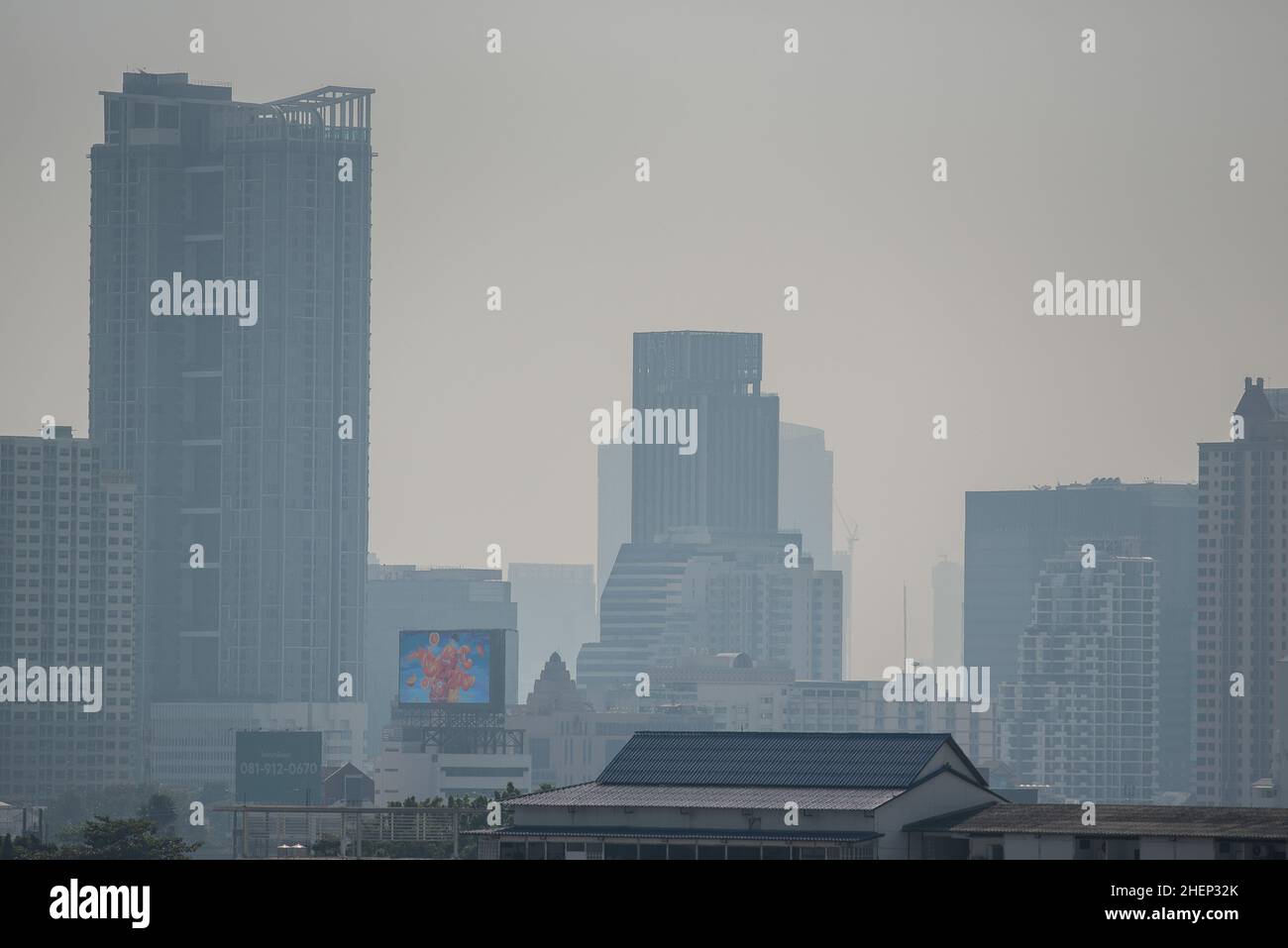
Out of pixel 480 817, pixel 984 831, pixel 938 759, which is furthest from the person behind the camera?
pixel 480 817

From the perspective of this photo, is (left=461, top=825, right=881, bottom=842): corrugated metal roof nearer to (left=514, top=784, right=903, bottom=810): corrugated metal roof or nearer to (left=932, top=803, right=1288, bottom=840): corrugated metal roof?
(left=514, top=784, right=903, bottom=810): corrugated metal roof

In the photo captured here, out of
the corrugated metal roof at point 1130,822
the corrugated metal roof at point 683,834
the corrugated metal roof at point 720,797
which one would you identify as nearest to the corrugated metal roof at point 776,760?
the corrugated metal roof at point 720,797

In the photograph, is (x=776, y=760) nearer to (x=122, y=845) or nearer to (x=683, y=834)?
(x=683, y=834)

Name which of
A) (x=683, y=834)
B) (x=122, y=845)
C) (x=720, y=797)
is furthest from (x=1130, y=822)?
(x=122, y=845)

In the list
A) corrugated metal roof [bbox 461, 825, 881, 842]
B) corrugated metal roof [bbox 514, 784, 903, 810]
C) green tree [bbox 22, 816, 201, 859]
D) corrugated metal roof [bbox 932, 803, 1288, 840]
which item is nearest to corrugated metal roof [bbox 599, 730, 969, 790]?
corrugated metal roof [bbox 514, 784, 903, 810]
